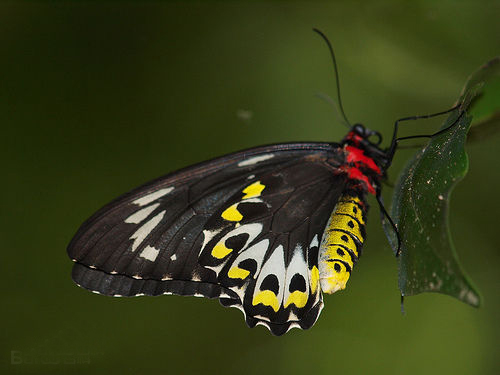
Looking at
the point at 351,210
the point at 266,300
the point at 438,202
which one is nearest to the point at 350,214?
the point at 351,210

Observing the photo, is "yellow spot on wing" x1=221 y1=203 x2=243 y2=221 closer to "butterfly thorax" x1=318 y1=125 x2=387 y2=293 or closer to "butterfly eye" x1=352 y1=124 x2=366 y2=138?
"butterfly thorax" x1=318 y1=125 x2=387 y2=293

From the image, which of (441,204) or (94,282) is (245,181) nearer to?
(94,282)

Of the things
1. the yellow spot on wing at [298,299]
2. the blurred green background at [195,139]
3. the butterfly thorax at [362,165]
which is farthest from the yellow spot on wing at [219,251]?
the blurred green background at [195,139]

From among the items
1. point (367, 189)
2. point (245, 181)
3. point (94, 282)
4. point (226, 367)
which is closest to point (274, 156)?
point (245, 181)

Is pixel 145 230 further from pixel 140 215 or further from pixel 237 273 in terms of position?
pixel 237 273

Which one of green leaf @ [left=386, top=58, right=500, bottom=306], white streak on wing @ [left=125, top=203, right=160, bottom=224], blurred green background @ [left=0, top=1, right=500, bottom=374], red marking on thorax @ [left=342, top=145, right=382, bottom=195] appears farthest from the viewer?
blurred green background @ [left=0, top=1, right=500, bottom=374]

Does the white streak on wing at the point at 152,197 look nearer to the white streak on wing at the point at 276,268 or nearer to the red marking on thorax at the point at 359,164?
the white streak on wing at the point at 276,268

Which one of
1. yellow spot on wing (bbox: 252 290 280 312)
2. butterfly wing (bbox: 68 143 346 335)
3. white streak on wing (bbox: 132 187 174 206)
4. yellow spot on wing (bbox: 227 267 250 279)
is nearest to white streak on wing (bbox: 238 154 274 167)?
butterfly wing (bbox: 68 143 346 335)
